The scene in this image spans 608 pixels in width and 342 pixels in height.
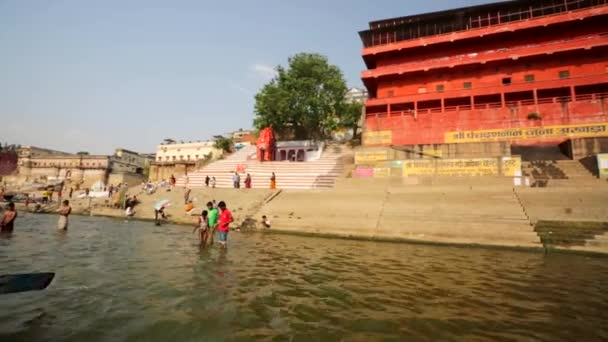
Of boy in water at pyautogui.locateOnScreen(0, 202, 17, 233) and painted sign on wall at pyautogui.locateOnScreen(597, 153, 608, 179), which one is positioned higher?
painted sign on wall at pyautogui.locateOnScreen(597, 153, 608, 179)

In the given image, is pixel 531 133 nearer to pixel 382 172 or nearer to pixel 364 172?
pixel 382 172

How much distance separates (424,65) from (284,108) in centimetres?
1773

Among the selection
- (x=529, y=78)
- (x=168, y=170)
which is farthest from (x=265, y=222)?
(x=168, y=170)

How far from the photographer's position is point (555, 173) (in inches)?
754

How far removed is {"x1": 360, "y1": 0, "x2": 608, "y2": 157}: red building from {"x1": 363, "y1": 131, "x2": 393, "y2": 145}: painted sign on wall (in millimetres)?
91

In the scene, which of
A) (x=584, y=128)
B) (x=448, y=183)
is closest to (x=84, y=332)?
(x=448, y=183)

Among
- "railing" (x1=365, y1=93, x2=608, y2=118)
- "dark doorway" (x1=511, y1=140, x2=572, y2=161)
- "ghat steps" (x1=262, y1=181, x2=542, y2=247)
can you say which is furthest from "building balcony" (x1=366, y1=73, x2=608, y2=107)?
"ghat steps" (x1=262, y1=181, x2=542, y2=247)

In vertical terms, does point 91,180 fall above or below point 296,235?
above

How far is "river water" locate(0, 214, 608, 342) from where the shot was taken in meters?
3.92

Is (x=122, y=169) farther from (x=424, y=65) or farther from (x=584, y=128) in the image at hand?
(x=584, y=128)

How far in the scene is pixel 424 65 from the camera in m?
31.3

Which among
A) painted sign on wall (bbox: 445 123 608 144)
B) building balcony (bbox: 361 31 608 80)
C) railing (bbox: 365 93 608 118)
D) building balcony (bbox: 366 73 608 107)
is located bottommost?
painted sign on wall (bbox: 445 123 608 144)

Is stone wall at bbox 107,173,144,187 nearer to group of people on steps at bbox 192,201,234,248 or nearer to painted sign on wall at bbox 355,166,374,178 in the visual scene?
painted sign on wall at bbox 355,166,374,178

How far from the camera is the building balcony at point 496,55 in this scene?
26.5 meters
